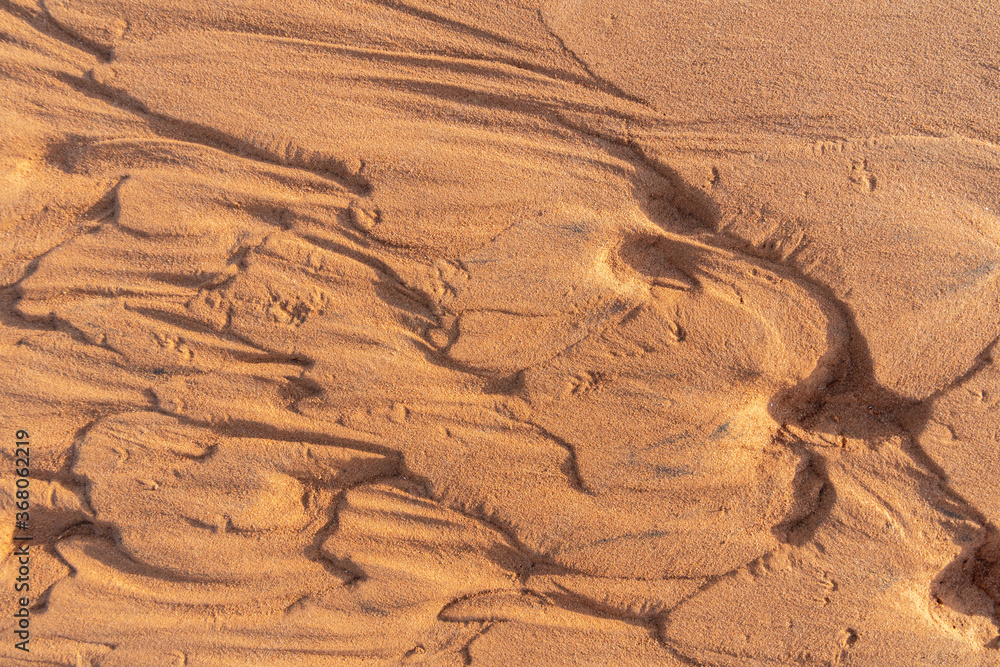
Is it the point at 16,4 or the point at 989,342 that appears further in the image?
the point at 16,4

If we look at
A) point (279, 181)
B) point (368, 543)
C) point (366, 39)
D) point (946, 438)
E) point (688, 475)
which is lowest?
point (368, 543)

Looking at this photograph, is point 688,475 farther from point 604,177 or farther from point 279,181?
point 279,181

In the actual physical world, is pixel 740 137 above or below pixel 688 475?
above

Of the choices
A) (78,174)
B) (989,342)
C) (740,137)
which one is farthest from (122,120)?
(989,342)

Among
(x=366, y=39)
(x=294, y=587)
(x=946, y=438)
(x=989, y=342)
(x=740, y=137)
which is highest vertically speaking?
(x=366, y=39)

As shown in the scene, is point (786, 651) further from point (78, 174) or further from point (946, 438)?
point (78, 174)

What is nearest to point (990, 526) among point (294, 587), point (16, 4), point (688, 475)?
point (688, 475)
